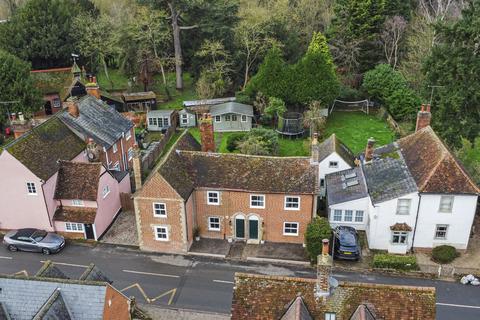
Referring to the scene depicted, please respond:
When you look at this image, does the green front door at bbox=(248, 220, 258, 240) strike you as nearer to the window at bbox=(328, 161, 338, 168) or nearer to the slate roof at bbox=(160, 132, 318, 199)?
the slate roof at bbox=(160, 132, 318, 199)

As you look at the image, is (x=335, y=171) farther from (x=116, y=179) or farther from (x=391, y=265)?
(x=116, y=179)

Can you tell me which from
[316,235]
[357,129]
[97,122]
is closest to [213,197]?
[316,235]

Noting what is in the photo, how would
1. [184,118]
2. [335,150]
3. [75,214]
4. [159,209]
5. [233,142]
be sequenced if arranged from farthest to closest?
[184,118]
[233,142]
[335,150]
[75,214]
[159,209]

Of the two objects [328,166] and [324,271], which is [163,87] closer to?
[328,166]

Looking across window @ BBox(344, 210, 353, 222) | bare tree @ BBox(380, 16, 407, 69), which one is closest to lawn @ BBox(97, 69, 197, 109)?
bare tree @ BBox(380, 16, 407, 69)

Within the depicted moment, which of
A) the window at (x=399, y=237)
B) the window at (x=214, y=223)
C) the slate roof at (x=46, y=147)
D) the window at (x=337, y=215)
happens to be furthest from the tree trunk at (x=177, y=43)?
the window at (x=399, y=237)

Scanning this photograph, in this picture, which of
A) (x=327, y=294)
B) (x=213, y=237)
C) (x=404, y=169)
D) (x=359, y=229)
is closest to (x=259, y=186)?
(x=213, y=237)
